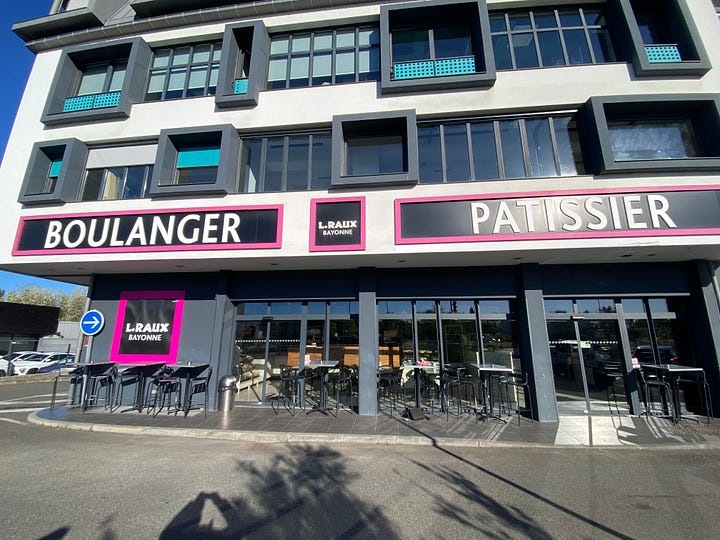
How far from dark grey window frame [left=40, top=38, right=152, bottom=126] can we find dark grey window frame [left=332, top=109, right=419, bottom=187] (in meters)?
6.98

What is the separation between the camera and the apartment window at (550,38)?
9203mm

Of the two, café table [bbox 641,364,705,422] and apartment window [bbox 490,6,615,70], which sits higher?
apartment window [bbox 490,6,615,70]

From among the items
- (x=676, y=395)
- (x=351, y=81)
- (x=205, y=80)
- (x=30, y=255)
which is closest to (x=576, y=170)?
(x=676, y=395)

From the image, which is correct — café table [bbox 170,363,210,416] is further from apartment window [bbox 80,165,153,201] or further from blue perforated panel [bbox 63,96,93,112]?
blue perforated panel [bbox 63,96,93,112]

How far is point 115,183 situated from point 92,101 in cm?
296

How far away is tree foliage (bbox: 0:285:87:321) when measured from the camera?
39.1 m

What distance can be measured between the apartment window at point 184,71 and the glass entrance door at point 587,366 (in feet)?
43.3

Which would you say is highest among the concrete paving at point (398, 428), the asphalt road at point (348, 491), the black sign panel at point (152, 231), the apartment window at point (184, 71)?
the apartment window at point (184, 71)

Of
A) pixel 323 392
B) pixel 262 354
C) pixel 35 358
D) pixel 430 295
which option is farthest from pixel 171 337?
pixel 35 358

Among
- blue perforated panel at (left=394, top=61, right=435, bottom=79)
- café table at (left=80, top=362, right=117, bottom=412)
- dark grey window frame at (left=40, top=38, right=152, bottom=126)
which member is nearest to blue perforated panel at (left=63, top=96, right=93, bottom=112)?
dark grey window frame at (left=40, top=38, right=152, bottom=126)

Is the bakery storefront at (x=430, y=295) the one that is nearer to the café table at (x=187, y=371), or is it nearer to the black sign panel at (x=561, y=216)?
the black sign panel at (x=561, y=216)

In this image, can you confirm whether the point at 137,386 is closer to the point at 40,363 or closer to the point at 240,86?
the point at 240,86

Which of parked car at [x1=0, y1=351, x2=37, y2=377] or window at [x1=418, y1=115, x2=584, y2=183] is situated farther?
parked car at [x1=0, y1=351, x2=37, y2=377]

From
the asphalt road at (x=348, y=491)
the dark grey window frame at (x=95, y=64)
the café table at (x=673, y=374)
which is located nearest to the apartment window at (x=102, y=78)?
the dark grey window frame at (x=95, y=64)
